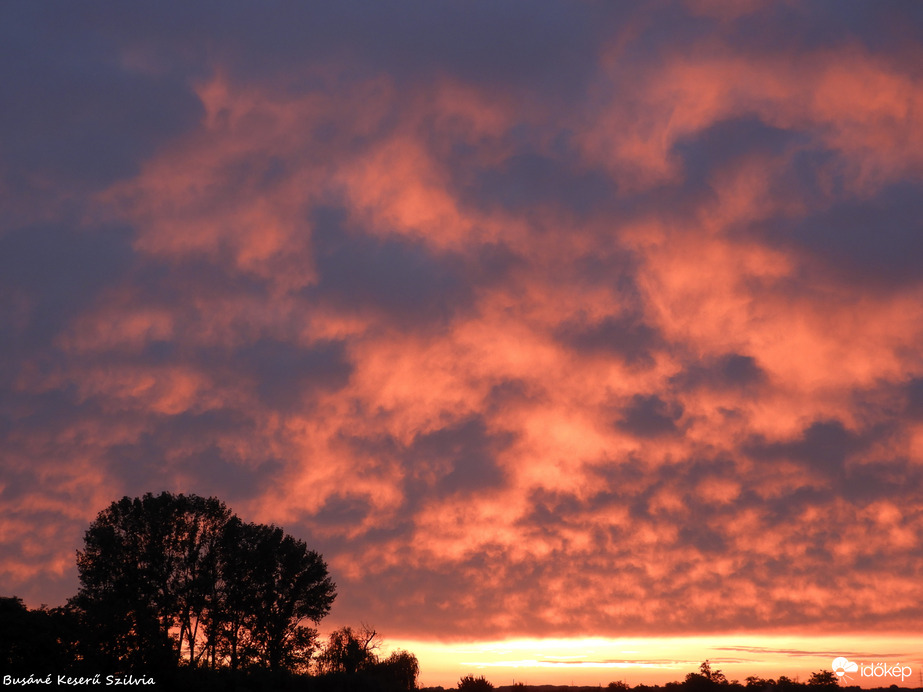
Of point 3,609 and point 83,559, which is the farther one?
point 83,559

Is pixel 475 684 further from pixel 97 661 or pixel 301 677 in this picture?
pixel 97 661

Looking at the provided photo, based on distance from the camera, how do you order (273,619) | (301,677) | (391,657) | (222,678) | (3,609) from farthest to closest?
(391,657) → (273,619) → (301,677) → (222,678) → (3,609)

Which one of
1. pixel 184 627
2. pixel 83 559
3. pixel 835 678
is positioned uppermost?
pixel 83 559

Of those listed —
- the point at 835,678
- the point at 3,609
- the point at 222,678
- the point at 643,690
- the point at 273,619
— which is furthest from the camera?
the point at 835,678

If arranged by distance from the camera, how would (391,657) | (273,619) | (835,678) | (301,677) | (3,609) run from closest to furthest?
(3,609) < (301,677) < (273,619) < (391,657) < (835,678)

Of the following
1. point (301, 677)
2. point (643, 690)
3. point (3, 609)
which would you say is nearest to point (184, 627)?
point (301, 677)

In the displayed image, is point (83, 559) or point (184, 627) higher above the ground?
point (83, 559)

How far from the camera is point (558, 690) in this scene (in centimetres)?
8244

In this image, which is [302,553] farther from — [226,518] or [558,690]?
[558,690]

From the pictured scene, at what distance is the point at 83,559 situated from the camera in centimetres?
7925

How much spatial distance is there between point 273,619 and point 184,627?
8.73 metres

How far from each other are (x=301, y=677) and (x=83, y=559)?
27.6 meters

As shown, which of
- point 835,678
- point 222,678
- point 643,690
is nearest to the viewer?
point 222,678

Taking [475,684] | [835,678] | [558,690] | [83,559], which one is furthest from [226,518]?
[835,678]
